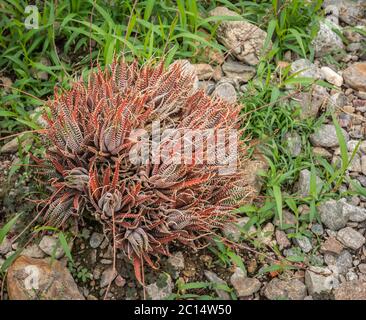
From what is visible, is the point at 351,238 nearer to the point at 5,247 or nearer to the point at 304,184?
the point at 304,184

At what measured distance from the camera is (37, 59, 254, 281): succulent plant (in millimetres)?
2381

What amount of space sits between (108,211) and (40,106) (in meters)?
0.93

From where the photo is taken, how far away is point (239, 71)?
10.8ft

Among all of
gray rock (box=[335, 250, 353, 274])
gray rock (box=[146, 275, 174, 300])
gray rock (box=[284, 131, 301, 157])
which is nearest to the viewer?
gray rock (box=[146, 275, 174, 300])

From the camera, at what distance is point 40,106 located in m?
3.01

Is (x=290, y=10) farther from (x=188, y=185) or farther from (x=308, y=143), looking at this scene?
(x=188, y=185)

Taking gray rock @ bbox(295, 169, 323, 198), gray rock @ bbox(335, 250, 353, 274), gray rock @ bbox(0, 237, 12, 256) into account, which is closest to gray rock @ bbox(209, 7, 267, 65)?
gray rock @ bbox(295, 169, 323, 198)

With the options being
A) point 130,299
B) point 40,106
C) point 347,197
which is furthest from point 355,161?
point 40,106

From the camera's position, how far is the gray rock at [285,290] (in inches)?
102

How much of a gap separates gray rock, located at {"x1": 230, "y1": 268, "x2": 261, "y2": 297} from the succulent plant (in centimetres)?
26

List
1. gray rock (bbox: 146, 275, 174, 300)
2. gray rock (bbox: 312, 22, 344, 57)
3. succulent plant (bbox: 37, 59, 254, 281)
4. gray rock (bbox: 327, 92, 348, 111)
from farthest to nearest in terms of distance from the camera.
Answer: gray rock (bbox: 312, 22, 344, 57), gray rock (bbox: 327, 92, 348, 111), gray rock (bbox: 146, 275, 174, 300), succulent plant (bbox: 37, 59, 254, 281)

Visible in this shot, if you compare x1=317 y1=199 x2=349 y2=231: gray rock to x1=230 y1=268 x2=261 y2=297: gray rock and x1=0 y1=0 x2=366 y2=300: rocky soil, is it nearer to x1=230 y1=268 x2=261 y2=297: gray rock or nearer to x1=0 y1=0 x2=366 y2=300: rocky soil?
x1=0 y1=0 x2=366 y2=300: rocky soil

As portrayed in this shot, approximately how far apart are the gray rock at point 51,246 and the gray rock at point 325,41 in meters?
2.00

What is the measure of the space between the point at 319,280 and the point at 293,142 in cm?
79
